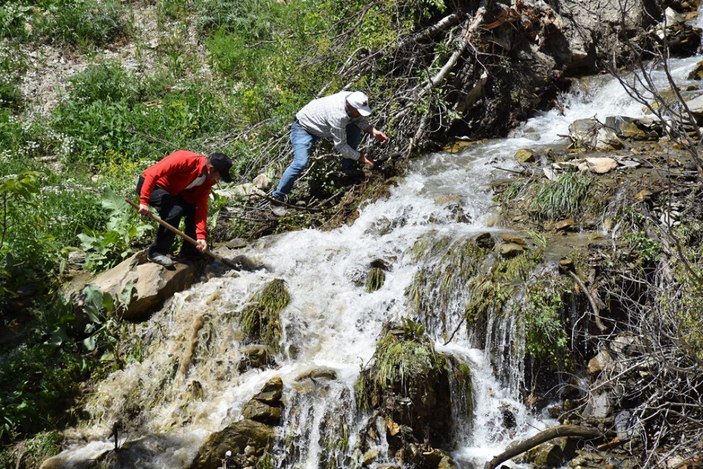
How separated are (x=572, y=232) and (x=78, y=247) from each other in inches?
212

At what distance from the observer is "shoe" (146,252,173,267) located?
719cm

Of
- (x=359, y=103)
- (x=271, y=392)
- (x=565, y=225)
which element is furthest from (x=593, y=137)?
(x=271, y=392)

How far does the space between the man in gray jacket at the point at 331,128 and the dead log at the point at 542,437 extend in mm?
3888

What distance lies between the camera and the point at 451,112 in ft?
31.0

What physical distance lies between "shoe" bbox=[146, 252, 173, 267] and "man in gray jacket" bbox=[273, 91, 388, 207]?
1782 mm

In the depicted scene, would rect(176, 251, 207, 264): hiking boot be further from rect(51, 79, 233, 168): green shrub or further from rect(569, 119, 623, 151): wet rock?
rect(569, 119, 623, 151): wet rock

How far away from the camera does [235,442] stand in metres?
5.75

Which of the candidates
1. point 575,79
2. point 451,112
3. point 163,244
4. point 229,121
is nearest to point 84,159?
point 229,121

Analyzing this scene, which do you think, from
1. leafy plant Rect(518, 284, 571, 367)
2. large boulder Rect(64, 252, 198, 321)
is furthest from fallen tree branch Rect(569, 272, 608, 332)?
large boulder Rect(64, 252, 198, 321)

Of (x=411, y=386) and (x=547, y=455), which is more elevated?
(x=411, y=386)

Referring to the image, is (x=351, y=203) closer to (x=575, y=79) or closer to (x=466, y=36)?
(x=466, y=36)

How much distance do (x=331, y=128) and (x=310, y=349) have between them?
8.63 ft

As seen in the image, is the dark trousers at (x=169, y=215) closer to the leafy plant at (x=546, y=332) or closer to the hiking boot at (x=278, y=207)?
the hiking boot at (x=278, y=207)

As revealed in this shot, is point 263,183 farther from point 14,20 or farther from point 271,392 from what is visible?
point 14,20
